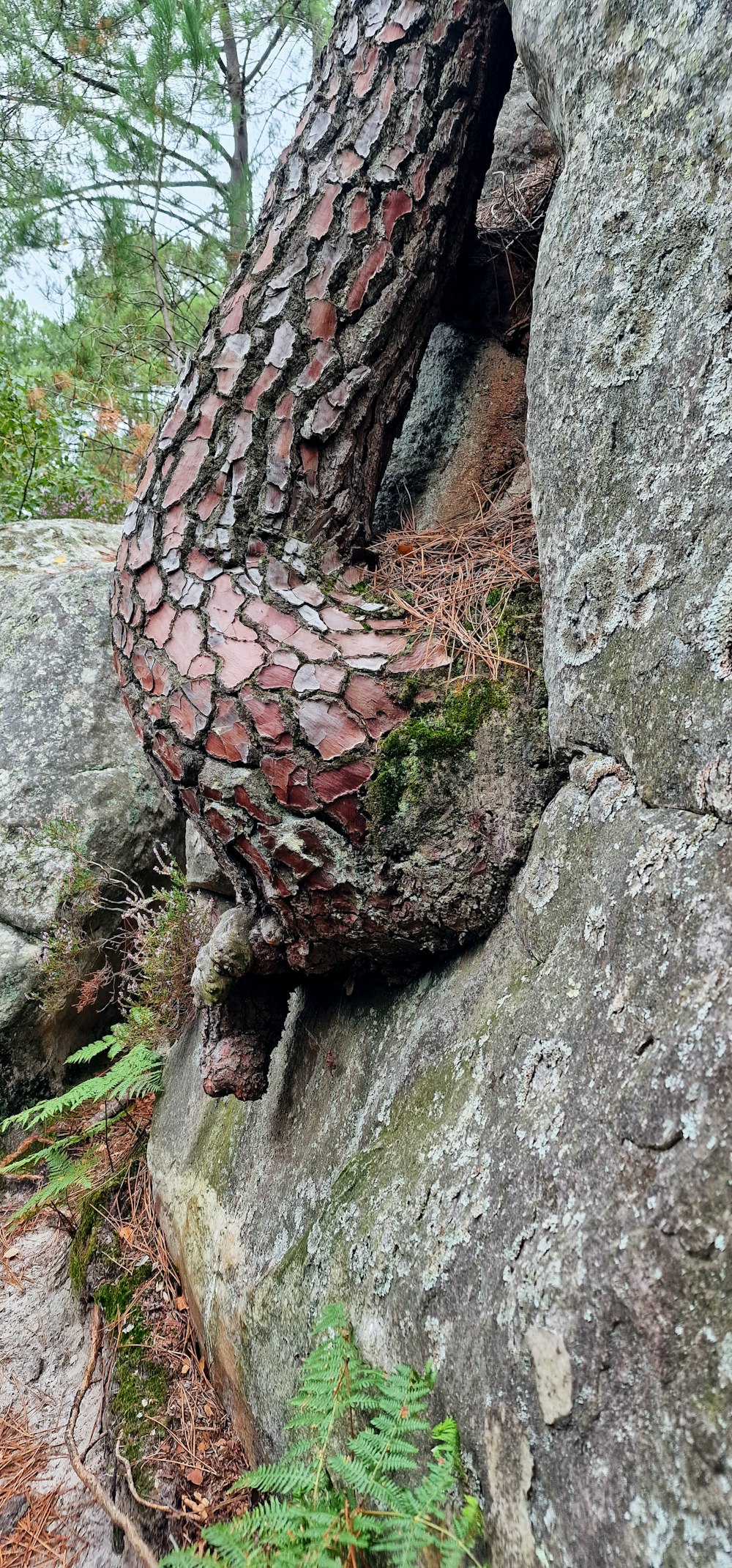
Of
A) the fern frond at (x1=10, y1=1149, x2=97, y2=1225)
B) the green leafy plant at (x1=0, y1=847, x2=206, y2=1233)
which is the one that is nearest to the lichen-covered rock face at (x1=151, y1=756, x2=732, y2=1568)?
the green leafy plant at (x1=0, y1=847, x2=206, y2=1233)

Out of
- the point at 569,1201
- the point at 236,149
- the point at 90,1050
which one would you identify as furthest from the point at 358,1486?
the point at 236,149

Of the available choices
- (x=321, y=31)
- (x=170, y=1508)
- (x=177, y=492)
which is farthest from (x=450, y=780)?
(x=321, y=31)

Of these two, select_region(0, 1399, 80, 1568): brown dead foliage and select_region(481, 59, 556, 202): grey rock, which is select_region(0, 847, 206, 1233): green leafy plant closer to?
select_region(0, 1399, 80, 1568): brown dead foliage

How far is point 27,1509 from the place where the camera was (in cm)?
260

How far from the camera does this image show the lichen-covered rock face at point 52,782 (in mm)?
4273

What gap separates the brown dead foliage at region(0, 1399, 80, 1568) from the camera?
2441 millimetres

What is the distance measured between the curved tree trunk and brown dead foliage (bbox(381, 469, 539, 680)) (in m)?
0.07

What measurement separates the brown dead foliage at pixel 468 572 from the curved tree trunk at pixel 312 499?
0.07 m

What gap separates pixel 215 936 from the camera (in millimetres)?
2207

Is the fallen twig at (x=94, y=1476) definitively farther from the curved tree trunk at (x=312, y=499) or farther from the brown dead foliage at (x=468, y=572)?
the brown dead foliage at (x=468, y=572)

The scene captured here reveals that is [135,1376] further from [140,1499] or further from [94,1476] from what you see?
[140,1499]

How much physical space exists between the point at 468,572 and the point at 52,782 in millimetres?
3024

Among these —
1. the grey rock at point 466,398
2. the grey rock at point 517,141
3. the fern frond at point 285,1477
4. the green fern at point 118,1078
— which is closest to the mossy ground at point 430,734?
the grey rock at point 466,398

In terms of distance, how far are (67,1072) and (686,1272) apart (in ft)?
12.8
